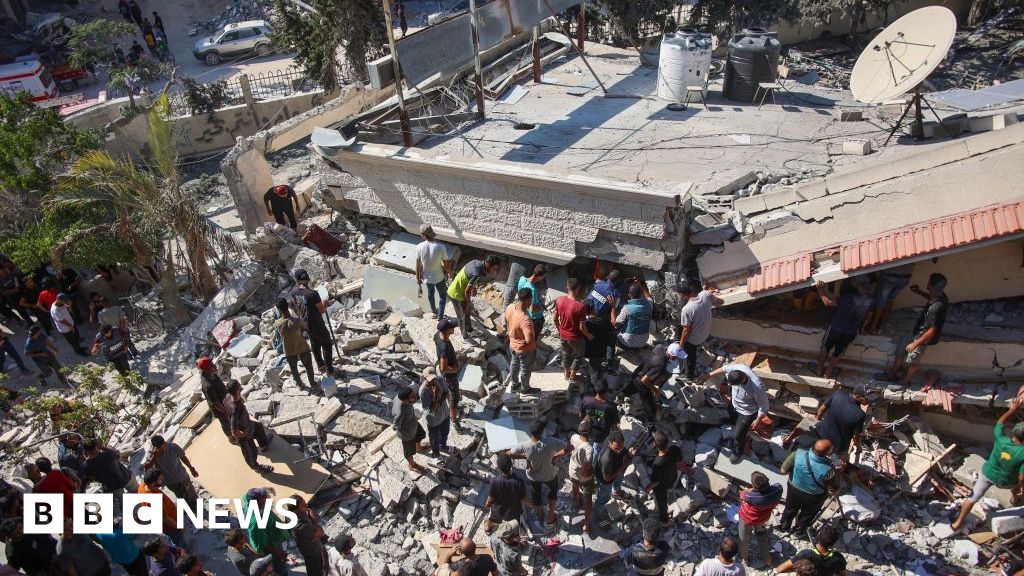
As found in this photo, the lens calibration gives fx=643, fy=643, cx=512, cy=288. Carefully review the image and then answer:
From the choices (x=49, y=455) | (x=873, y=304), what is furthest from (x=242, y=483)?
(x=873, y=304)

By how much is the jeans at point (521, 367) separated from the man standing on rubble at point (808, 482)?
2.76 meters

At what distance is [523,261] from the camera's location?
29.5 feet

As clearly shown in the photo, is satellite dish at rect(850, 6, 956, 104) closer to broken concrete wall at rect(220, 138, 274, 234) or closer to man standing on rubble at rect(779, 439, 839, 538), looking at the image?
man standing on rubble at rect(779, 439, 839, 538)

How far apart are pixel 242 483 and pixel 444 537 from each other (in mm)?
2336

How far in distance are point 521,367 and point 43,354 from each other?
7267 mm

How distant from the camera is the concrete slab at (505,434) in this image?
644 centimetres

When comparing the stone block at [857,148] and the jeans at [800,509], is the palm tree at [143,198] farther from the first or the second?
the stone block at [857,148]

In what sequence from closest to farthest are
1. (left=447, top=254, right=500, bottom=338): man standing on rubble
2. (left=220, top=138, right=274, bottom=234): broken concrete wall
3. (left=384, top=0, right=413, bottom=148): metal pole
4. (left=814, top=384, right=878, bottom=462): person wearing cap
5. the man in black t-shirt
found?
1. the man in black t-shirt
2. (left=814, top=384, right=878, bottom=462): person wearing cap
3. (left=447, top=254, right=500, bottom=338): man standing on rubble
4. (left=384, top=0, right=413, bottom=148): metal pole
5. (left=220, top=138, right=274, bottom=234): broken concrete wall

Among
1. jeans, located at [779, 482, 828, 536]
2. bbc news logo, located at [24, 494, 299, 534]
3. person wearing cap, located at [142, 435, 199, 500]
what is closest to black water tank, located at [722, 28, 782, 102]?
jeans, located at [779, 482, 828, 536]

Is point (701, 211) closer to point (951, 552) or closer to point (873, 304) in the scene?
point (873, 304)

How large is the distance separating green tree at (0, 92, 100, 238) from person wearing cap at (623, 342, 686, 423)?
419 inches

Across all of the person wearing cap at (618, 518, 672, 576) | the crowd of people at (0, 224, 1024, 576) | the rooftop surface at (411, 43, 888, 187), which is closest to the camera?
Answer: the person wearing cap at (618, 518, 672, 576)

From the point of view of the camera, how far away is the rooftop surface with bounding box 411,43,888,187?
918 cm

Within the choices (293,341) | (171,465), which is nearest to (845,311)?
(293,341)
